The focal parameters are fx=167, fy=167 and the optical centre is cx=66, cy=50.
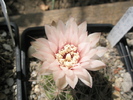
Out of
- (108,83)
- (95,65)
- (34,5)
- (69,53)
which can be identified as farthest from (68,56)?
(34,5)

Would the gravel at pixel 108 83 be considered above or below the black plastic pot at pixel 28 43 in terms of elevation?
below

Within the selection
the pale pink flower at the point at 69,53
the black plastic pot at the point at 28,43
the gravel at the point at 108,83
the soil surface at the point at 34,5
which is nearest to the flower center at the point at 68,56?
the pale pink flower at the point at 69,53

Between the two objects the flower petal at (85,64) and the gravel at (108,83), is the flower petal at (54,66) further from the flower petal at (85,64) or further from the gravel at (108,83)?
the gravel at (108,83)

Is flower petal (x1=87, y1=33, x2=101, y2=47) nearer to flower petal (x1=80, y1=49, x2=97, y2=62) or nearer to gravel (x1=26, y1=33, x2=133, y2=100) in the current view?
flower petal (x1=80, y1=49, x2=97, y2=62)

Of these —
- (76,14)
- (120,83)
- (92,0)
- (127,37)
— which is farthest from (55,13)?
(120,83)

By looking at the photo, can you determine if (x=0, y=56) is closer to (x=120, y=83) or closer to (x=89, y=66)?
(x=89, y=66)

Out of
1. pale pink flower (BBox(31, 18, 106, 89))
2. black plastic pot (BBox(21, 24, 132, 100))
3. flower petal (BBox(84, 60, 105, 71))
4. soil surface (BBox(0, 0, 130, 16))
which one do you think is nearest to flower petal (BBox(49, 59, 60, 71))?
pale pink flower (BBox(31, 18, 106, 89))

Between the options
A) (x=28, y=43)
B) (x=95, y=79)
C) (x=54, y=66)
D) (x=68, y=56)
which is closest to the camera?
(x=54, y=66)

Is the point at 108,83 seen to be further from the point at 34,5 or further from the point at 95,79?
the point at 34,5
